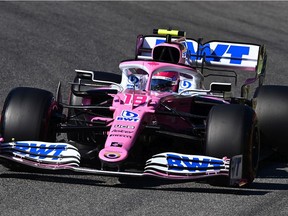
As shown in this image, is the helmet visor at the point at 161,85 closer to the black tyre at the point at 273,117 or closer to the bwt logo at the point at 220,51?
the black tyre at the point at 273,117

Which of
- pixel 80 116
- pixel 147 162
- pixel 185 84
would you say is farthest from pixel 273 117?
pixel 80 116

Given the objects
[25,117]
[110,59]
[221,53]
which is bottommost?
[110,59]

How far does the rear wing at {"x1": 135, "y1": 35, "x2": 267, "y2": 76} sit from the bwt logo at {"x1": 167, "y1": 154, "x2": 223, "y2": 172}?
3.51m

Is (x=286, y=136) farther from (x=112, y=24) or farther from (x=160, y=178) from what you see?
(x=112, y=24)

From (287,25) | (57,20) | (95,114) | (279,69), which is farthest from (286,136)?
(287,25)

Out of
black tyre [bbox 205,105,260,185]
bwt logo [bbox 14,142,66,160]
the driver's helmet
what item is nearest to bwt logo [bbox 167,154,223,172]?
black tyre [bbox 205,105,260,185]

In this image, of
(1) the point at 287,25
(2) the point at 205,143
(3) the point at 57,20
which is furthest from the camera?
(1) the point at 287,25

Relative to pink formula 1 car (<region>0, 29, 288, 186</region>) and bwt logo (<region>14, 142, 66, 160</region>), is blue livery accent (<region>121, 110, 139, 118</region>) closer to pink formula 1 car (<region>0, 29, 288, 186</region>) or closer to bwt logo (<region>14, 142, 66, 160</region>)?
pink formula 1 car (<region>0, 29, 288, 186</region>)

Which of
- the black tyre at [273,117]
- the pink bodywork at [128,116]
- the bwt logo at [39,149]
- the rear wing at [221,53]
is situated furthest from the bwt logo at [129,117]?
the rear wing at [221,53]

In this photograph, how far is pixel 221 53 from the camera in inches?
536

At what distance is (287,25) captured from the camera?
882 inches

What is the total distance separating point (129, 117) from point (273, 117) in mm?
1884

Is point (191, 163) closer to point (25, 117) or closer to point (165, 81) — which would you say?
point (25, 117)

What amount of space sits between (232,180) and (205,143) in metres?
0.49
